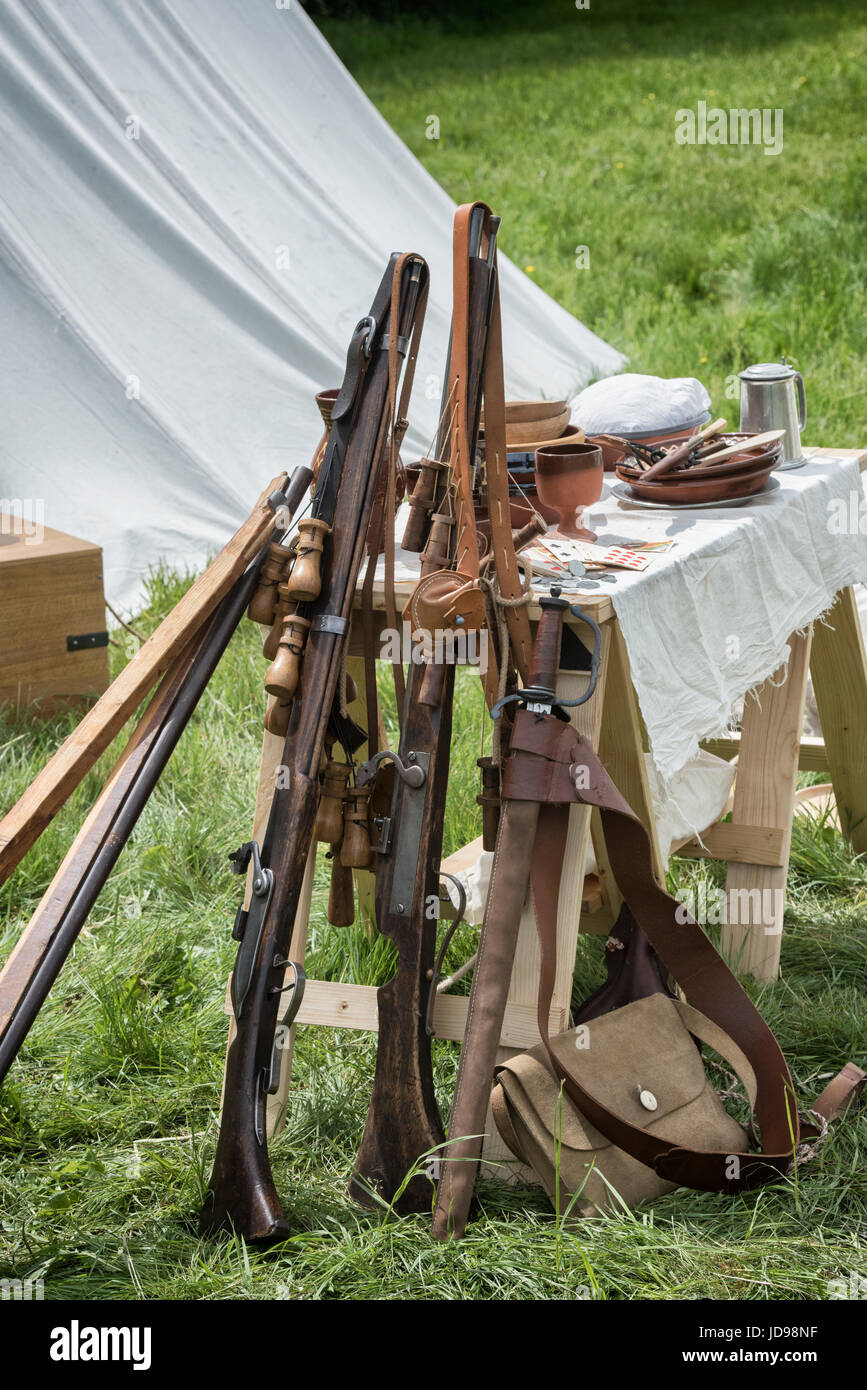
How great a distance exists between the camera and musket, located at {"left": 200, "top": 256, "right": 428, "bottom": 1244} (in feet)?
6.26

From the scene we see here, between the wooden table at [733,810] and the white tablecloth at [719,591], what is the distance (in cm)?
6

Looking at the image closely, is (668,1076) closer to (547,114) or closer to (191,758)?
(191,758)

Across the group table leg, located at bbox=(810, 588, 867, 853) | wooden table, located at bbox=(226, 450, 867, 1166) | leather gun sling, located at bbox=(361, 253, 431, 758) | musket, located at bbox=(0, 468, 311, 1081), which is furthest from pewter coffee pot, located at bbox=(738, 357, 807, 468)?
musket, located at bbox=(0, 468, 311, 1081)

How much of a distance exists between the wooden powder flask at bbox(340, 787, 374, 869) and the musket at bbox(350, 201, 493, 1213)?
22 millimetres

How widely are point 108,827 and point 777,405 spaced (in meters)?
1.71

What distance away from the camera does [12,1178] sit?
2.21 meters

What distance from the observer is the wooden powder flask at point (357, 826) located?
203cm

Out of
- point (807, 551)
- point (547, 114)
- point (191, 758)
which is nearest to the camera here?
point (807, 551)

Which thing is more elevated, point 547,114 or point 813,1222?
point 547,114

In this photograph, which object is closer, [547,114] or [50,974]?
[50,974]

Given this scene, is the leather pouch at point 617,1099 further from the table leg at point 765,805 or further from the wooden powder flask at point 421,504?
the wooden powder flask at point 421,504

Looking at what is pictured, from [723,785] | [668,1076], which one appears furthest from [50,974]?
[723,785]

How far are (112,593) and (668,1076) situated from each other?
9.85 ft

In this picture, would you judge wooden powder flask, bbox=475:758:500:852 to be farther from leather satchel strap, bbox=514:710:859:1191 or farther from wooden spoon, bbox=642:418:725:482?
wooden spoon, bbox=642:418:725:482
